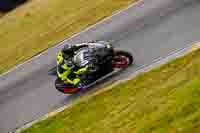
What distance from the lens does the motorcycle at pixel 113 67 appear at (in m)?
17.9

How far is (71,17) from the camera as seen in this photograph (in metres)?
25.2

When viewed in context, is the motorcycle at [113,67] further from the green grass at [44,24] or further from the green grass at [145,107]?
the green grass at [44,24]

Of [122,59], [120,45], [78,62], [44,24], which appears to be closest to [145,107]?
[122,59]

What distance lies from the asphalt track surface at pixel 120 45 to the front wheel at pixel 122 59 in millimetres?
257

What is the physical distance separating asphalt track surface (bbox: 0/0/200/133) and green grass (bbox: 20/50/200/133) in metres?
1.43

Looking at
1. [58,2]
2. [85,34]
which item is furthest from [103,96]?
[58,2]

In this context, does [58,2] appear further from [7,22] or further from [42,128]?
[42,128]

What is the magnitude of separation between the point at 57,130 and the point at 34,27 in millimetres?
11102

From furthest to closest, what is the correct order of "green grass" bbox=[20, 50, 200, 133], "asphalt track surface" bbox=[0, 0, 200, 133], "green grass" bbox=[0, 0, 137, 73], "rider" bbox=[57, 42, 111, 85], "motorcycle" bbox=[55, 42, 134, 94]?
"green grass" bbox=[0, 0, 137, 73]
"asphalt track surface" bbox=[0, 0, 200, 133]
"motorcycle" bbox=[55, 42, 134, 94]
"rider" bbox=[57, 42, 111, 85]
"green grass" bbox=[20, 50, 200, 133]

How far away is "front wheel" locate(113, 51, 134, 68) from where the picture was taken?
17.9m

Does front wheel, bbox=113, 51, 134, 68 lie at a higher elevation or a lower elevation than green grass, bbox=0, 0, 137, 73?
higher

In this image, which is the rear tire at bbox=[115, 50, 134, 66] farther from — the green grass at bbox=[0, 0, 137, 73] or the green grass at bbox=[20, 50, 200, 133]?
the green grass at bbox=[0, 0, 137, 73]

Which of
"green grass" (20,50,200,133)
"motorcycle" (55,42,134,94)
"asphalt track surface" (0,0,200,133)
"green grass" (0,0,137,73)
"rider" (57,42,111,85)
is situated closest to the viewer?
"green grass" (20,50,200,133)

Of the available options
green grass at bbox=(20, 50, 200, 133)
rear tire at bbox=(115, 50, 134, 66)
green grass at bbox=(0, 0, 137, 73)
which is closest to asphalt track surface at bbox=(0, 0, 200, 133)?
rear tire at bbox=(115, 50, 134, 66)
